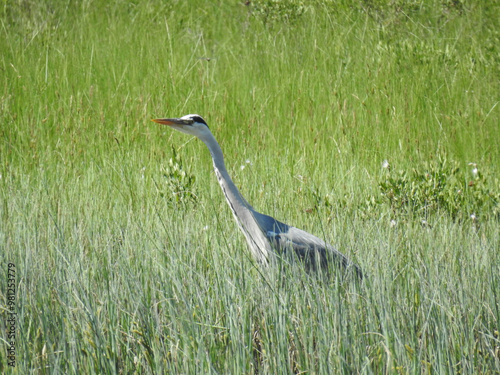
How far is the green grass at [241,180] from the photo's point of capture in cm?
216

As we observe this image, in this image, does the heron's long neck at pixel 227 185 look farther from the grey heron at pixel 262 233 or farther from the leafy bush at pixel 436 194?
the leafy bush at pixel 436 194

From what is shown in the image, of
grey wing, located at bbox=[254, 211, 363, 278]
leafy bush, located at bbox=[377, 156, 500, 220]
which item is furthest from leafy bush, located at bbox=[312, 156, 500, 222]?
grey wing, located at bbox=[254, 211, 363, 278]

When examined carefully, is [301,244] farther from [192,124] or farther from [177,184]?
[177,184]

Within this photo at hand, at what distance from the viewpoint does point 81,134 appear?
5.10 m

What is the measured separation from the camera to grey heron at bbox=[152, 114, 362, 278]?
115 inches

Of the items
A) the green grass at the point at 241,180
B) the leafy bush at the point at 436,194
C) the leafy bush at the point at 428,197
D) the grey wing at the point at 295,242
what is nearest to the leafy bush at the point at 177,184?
the green grass at the point at 241,180

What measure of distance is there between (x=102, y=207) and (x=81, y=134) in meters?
1.58

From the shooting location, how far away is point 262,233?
297 centimetres

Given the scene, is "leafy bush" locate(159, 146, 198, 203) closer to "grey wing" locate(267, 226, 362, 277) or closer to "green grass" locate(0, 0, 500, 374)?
"green grass" locate(0, 0, 500, 374)

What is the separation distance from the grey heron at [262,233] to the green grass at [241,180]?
0.45 ft

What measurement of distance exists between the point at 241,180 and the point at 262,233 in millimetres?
1377

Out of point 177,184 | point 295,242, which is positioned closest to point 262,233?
point 295,242

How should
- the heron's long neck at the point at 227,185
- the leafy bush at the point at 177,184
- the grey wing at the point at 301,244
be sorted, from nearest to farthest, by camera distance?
the grey wing at the point at 301,244 → the heron's long neck at the point at 227,185 → the leafy bush at the point at 177,184

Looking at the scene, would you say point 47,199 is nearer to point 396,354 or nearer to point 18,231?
point 18,231
